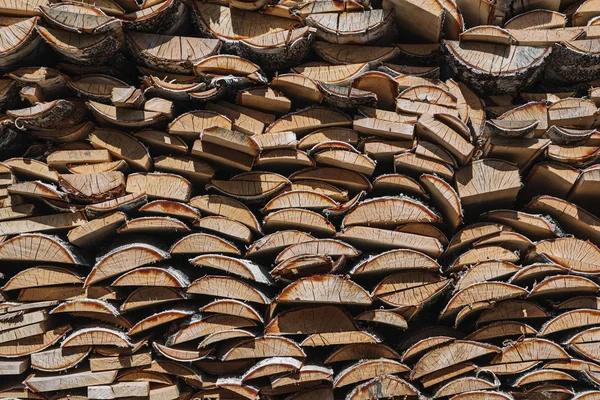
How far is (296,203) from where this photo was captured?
3.64 m

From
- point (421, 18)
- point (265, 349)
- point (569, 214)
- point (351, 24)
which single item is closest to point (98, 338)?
point (265, 349)

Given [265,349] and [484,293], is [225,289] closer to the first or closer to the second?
[265,349]

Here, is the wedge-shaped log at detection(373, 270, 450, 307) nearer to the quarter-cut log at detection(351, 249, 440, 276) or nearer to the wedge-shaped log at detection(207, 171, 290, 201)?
the quarter-cut log at detection(351, 249, 440, 276)

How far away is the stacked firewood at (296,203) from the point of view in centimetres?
348

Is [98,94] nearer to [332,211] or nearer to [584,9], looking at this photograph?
[332,211]

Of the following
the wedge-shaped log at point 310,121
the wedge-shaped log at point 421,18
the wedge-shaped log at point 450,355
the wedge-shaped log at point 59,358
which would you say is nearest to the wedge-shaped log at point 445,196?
the wedge-shaped log at point 310,121

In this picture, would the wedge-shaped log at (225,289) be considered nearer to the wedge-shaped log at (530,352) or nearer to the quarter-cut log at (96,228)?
the quarter-cut log at (96,228)

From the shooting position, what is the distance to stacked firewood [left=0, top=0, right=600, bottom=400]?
137 inches

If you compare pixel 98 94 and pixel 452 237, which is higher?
pixel 98 94

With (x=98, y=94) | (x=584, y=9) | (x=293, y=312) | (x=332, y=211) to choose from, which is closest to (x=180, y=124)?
(x=98, y=94)

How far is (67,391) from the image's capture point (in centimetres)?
367

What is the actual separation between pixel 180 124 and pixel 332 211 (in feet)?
3.78

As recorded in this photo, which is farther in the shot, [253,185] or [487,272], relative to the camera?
[253,185]

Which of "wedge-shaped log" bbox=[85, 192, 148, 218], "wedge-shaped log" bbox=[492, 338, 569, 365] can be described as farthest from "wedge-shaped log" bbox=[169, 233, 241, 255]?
"wedge-shaped log" bbox=[492, 338, 569, 365]
